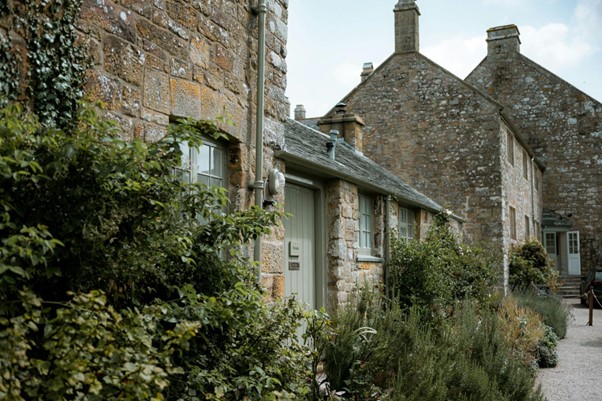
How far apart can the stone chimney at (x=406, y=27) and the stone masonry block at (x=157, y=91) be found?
14.9 meters

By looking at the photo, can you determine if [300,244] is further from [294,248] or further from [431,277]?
[431,277]

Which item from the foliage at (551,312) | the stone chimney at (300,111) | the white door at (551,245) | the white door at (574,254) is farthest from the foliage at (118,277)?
the white door at (551,245)

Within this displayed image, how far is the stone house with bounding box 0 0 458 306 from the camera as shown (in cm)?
419

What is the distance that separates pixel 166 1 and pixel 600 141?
22.9m

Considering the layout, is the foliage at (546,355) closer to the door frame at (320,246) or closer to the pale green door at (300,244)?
the door frame at (320,246)

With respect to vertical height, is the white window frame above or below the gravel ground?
above

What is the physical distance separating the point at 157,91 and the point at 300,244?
3698 millimetres

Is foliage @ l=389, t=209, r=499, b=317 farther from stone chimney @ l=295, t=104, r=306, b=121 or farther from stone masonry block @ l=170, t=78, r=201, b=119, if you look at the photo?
stone chimney @ l=295, t=104, r=306, b=121

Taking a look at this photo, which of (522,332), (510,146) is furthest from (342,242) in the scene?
(510,146)

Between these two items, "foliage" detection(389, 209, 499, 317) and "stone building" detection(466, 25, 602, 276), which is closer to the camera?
"foliage" detection(389, 209, 499, 317)

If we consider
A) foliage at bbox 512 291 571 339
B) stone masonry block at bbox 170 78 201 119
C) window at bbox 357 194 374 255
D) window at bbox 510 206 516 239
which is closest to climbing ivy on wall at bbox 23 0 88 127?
stone masonry block at bbox 170 78 201 119

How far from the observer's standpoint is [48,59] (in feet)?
11.8

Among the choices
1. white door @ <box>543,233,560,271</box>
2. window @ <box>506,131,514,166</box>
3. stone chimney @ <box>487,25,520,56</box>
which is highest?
stone chimney @ <box>487,25,520,56</box>

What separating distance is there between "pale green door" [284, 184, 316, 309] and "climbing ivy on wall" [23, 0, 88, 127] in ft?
12.7
